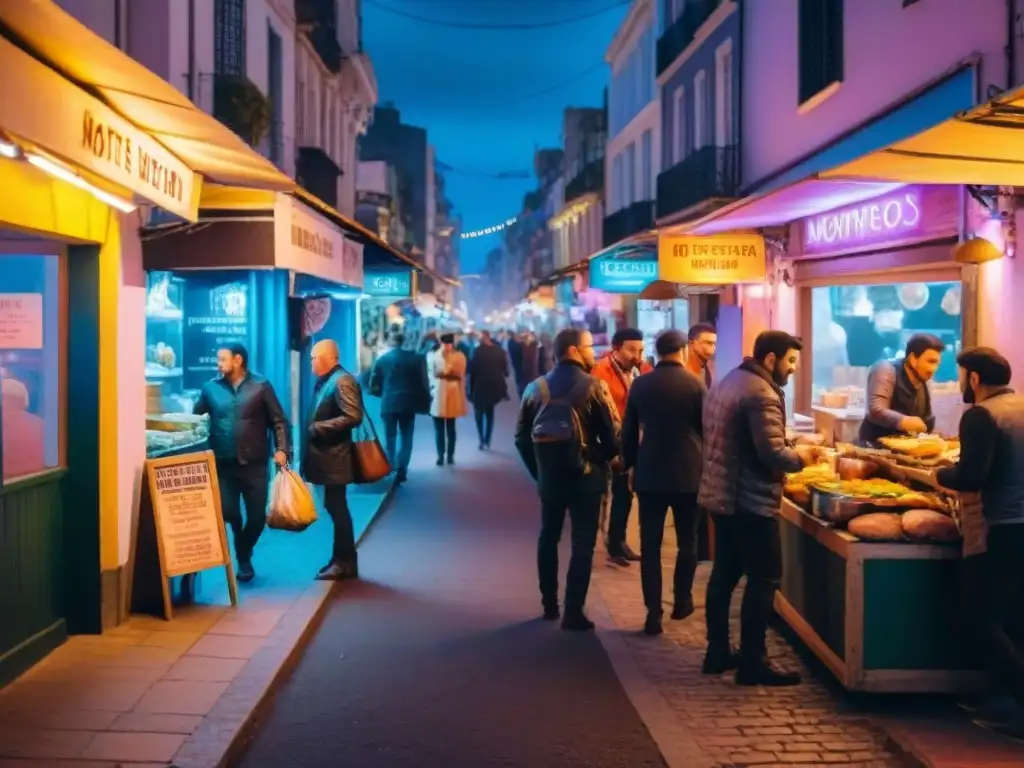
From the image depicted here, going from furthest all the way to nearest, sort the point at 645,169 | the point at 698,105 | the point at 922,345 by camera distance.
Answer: the point at 645,169 < the point at 698,105 < the point at 922,345

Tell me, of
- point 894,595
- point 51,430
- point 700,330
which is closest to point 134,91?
point 51,430

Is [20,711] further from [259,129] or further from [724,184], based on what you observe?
[724,184]

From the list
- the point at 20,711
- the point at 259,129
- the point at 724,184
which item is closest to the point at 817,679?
the point at 20,711

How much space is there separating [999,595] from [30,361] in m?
5.62

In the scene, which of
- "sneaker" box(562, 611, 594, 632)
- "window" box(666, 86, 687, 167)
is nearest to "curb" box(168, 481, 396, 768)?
"sneaker" box(562, 611, 594, 632)

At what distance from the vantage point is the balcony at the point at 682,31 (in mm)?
19619

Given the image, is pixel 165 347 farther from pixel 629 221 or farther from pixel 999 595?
pixel 629 221

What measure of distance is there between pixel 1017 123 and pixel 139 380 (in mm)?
5642

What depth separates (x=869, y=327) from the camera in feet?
38.3

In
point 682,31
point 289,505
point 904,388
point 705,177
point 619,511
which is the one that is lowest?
point 619,511

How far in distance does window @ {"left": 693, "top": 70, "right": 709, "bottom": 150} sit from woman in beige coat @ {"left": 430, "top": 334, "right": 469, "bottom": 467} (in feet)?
18.1

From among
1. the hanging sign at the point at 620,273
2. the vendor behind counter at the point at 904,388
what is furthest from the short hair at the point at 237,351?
the hanging sign at the point at 620,273

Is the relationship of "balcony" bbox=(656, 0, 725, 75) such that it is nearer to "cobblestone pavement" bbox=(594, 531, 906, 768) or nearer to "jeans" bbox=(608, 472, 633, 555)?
"jeans" bbox=(608, 472, 633, 555)

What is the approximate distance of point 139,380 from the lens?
7.93m
